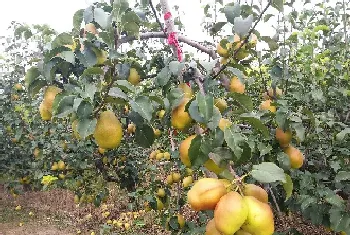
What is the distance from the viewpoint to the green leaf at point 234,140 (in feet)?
2.85

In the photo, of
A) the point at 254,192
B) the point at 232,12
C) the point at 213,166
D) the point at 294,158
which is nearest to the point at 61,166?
the point at 294,158

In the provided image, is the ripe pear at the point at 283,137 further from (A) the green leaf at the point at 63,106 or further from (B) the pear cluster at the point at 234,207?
(A) the green leaf at the point at 63,106

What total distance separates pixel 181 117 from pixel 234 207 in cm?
31

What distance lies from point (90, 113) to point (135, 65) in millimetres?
307

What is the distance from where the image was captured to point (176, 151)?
2328mm

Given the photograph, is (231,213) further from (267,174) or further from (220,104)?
(220,104)

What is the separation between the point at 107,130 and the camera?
106cm

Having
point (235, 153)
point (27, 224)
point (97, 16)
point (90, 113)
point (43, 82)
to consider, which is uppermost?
point (97, 16)

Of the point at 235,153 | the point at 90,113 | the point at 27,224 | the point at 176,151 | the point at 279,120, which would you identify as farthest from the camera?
the point at 27,224

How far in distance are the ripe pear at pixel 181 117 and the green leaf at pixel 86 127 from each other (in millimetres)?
215

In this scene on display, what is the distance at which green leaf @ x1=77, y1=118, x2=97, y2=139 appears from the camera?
3.17 ft

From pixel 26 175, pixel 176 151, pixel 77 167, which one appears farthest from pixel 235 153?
pixel 26 175

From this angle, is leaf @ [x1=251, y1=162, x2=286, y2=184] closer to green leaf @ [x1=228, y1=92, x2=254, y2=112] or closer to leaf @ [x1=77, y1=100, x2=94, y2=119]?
green leaf @ [x1=228, y1=92, x2=254, y2=112]

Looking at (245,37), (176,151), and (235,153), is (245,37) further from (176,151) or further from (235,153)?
(176,151)
